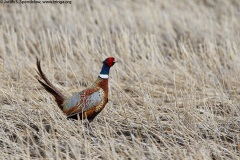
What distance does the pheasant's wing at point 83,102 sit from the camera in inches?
174

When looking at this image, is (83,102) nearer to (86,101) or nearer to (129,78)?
(86,101)

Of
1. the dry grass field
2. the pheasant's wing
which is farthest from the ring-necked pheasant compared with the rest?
the dry grass field

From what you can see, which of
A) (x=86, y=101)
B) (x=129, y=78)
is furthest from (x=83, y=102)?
(x=129, y=78)

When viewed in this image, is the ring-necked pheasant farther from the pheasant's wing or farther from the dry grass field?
the dry grass field

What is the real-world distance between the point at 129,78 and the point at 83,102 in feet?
7.16

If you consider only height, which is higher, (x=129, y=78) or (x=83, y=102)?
(x=83, y=102)

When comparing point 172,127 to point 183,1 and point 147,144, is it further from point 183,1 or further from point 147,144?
point 183,1

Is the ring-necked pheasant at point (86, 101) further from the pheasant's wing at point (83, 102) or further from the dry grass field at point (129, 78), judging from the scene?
the dry grass field at point (129, 78)

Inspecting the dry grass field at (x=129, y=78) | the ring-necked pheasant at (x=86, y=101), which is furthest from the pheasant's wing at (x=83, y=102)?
the dry grass field at (x=129, y=78)

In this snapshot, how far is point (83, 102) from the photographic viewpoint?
445 cm

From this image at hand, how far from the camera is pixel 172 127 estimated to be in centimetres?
474

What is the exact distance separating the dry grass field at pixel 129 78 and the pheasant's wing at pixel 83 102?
0.38ft

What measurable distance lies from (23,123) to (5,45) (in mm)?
3252

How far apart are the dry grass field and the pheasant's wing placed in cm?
12
